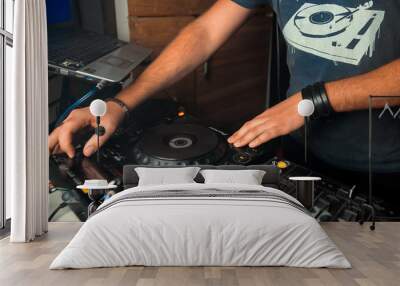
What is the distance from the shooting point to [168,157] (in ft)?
19.1

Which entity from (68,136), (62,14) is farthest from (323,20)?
(68,136)

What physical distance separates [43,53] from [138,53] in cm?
125

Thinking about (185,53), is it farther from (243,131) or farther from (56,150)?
(56,150)

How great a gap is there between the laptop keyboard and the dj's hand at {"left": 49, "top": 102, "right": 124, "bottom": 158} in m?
0.59

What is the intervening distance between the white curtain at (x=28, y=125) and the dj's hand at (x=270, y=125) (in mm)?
2142

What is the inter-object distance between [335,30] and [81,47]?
115 inches

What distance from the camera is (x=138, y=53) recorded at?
19.6 ft

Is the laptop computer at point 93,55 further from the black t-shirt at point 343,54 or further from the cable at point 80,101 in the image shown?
the black t-shirt at point 343,54

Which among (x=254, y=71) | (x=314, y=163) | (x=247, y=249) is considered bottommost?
(x=314, y=163)

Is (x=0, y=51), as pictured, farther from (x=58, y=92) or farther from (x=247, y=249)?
(x=247, y=249)

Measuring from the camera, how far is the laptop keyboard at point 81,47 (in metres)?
5.94

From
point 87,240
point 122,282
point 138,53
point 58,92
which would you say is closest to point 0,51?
point 58,92

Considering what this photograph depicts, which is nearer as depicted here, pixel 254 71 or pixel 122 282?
pixel 122 282

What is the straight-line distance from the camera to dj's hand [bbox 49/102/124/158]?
5.93 metres
